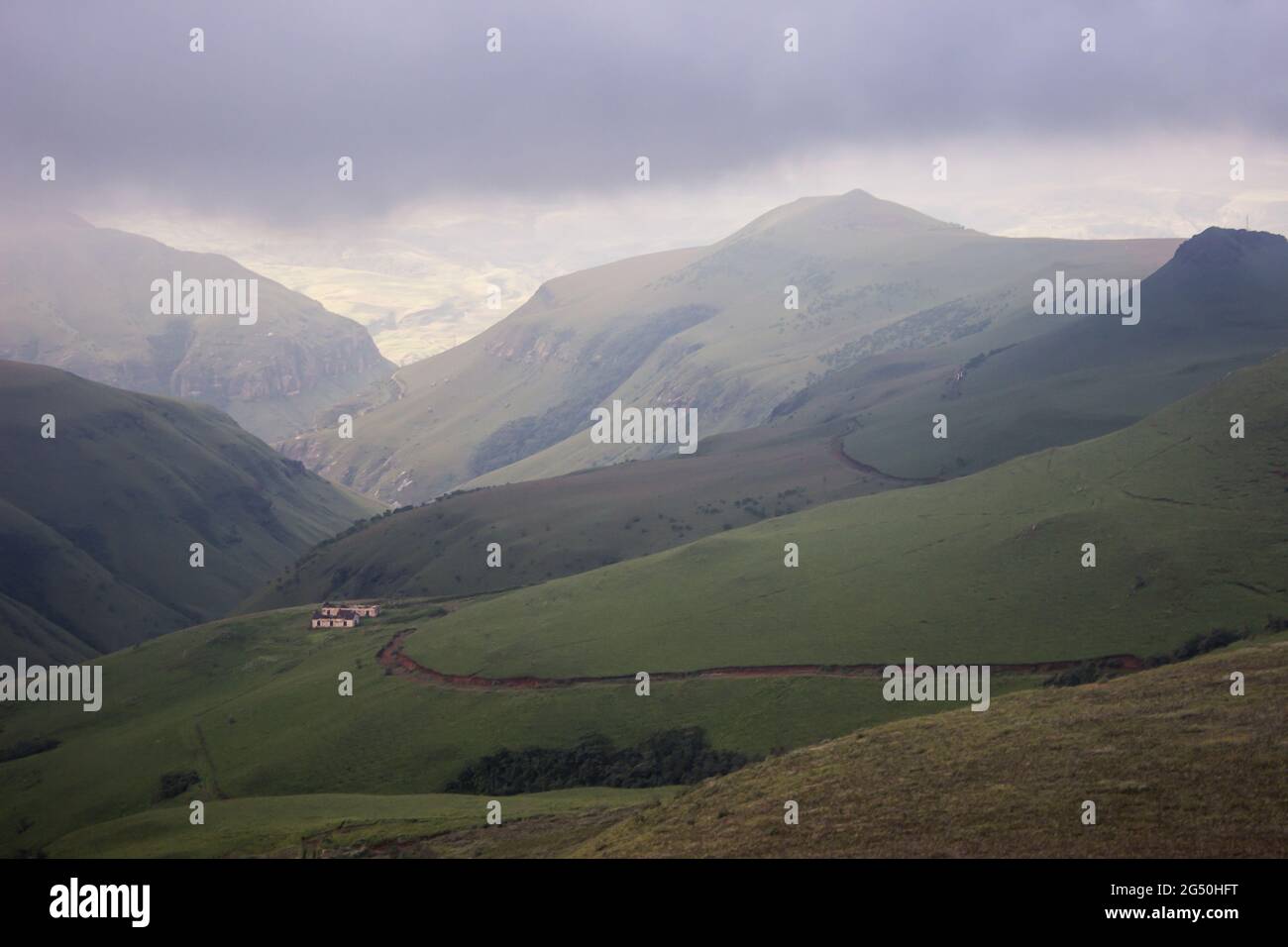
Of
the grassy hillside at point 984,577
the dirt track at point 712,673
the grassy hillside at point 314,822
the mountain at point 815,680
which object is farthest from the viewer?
the grassy hillside at point 984,577

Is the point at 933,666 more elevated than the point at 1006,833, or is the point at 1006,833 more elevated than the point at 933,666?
the point at 933,666

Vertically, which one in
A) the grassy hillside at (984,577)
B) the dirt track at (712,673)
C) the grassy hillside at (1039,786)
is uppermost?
the grassy hillside at (984,577)

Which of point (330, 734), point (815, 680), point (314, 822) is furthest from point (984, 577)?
point (314, 822)

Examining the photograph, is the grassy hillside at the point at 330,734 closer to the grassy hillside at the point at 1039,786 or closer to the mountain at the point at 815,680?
the mountain at the point at 815,680

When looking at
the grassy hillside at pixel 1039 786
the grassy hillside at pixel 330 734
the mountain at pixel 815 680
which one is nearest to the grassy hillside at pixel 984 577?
the mountain at pixel 815 680
